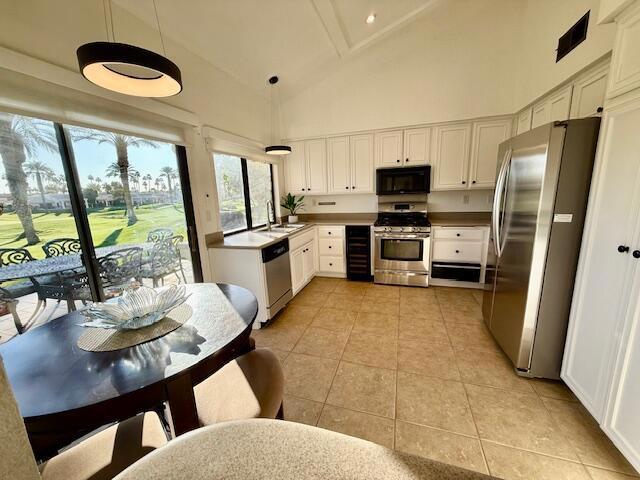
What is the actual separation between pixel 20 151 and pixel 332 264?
10.9ft

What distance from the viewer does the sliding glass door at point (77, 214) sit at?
142 cm

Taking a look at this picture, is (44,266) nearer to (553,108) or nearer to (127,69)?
(127,69)

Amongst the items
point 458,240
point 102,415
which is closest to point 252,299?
point 102,415

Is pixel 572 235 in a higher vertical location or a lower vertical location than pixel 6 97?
lower

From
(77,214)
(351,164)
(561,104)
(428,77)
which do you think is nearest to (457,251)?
(561,104)

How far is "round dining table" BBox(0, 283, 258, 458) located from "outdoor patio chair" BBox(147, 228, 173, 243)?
3.77 ft

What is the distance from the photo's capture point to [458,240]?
342 cm

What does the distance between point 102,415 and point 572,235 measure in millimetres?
2491

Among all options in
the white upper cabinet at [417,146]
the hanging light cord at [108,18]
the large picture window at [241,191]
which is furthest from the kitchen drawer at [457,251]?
the hanging light cord at [108,18]

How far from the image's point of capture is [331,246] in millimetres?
3990

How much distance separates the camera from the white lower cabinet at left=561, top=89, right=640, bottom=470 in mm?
1264

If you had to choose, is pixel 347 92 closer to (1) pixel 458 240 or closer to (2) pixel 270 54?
(2) pixel 270 54

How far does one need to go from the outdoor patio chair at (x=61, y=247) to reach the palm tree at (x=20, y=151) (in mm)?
73

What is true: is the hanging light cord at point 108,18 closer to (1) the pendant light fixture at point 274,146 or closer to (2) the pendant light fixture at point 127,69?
(2) the pendant light fixture at point 127,69
